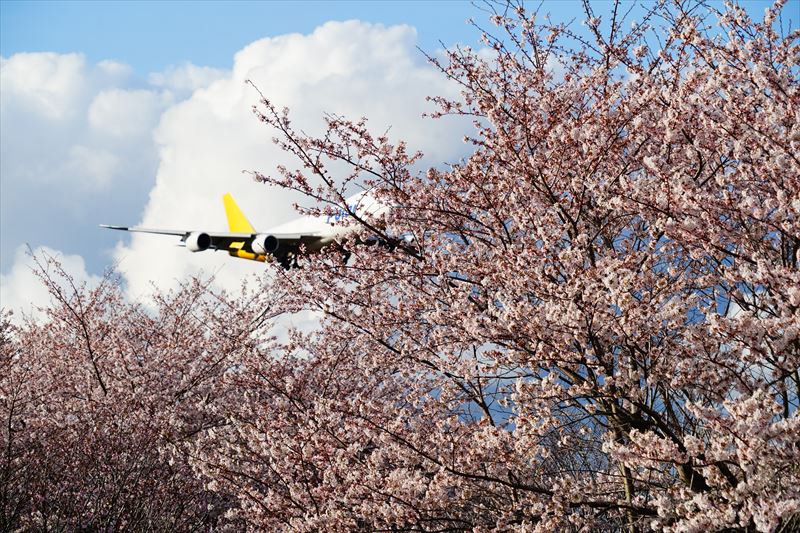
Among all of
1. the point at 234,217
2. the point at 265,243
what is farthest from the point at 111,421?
the point at 234,217

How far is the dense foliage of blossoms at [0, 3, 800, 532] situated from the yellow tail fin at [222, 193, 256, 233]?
1622 inches

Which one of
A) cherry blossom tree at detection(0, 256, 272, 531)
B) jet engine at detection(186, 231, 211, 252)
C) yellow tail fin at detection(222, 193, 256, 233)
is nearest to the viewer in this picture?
cherry blossom tree at detection(0, 256, 272, 531)

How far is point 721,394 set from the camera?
193 inches

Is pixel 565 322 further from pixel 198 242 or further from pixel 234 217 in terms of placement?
pixel 234 217

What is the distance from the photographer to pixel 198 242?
28188 mm

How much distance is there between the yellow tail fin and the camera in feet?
163

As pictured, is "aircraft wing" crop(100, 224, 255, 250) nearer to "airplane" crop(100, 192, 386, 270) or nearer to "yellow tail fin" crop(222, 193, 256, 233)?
"airplane" crop(100, 192, 386, 270)

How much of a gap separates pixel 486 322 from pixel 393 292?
8.99ft

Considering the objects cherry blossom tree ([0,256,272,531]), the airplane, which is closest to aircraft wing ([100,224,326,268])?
the airplane

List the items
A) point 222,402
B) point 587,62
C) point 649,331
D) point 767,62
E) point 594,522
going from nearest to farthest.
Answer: point 649,331 < point 594,522 < point 767,62 < point 587,62 < point 222,402

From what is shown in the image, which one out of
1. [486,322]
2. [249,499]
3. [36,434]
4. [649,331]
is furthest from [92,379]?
[649,331]

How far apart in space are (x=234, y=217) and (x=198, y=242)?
75.6 feet

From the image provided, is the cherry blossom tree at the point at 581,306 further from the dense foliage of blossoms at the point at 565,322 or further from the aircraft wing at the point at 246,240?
the aircraft wing at the point at 246,240

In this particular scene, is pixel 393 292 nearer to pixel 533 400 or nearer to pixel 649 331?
pixel 533 400
